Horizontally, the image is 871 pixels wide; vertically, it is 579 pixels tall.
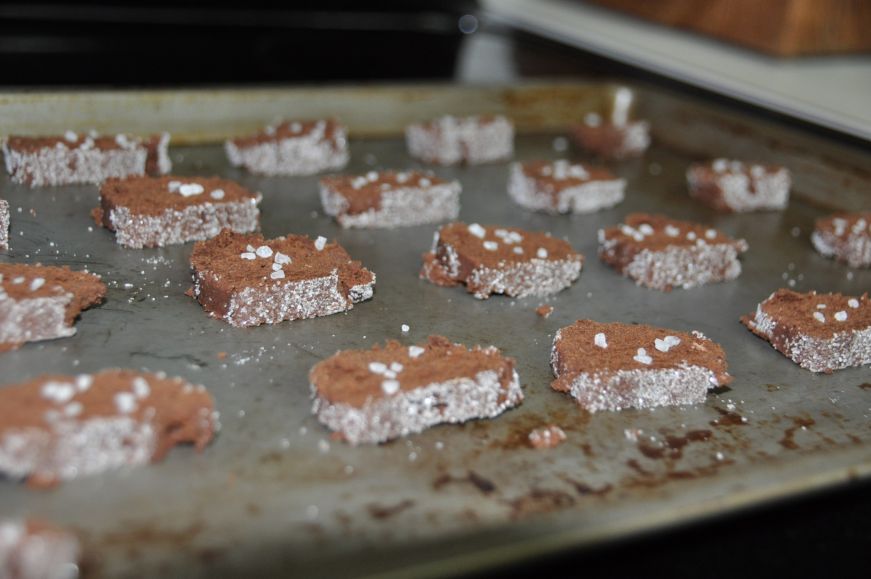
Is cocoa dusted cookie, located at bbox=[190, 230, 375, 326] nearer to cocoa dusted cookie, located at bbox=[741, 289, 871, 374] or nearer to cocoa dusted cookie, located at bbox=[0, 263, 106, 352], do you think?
cocoa dusted cookie, located at bbox=[0, 263, 106, 352]

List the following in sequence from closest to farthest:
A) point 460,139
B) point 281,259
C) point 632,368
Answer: point 632,368, point 281,259, point 460,139

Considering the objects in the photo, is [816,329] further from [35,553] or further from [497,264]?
[35,553]

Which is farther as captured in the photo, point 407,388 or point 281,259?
point 281,259

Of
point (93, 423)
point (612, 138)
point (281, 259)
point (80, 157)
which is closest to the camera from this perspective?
point (93, 423)

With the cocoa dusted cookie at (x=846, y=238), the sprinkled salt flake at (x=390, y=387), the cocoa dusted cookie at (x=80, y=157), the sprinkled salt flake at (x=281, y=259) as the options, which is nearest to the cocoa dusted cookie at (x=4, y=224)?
the cocoa dusted cookie at (x=80, y=157)

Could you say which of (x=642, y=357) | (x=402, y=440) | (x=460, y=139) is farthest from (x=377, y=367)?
(x=460, y=139)

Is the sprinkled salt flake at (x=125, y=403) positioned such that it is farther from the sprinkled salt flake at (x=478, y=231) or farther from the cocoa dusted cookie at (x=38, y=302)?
the sprinkled salt flake at (x=478, y=231)
